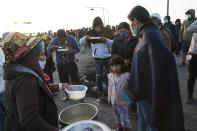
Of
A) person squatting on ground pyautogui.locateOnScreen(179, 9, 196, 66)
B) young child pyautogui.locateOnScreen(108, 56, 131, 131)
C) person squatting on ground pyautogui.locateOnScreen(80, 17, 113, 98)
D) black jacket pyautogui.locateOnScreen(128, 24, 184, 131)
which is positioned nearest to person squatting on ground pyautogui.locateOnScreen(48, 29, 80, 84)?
person squatting on ground pyautogui.locateOnScreen(80, 17, 113, 98)

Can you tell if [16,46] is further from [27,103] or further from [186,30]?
[186,30]

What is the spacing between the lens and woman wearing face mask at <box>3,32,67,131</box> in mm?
2016

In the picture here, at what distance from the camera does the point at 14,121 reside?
2.19m

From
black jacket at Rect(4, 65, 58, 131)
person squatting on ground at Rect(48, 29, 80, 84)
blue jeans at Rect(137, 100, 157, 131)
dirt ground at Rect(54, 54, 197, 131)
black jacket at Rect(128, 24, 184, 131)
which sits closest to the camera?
black jacket at Rect(4, 65, 58, 131)

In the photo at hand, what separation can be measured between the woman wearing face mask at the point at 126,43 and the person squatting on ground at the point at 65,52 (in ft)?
6.00

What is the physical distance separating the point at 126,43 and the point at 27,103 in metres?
3.67

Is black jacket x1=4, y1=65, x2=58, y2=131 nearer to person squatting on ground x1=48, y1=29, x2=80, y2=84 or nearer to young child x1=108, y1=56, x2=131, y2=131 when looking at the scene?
young child x1=108, y1=56, x2=131, y2=131

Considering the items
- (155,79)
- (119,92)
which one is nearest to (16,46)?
(155,79)

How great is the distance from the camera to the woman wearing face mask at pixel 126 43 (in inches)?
211

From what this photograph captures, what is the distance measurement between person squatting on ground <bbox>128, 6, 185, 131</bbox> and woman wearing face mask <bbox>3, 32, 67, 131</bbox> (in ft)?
4.54

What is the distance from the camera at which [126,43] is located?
17.8 feet

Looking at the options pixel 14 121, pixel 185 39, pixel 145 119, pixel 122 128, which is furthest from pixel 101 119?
pixel 185 39

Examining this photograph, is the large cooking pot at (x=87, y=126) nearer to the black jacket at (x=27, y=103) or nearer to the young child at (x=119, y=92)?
the black jacket at (x=27, y=103)

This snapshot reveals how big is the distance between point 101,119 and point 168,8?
16142 mm
